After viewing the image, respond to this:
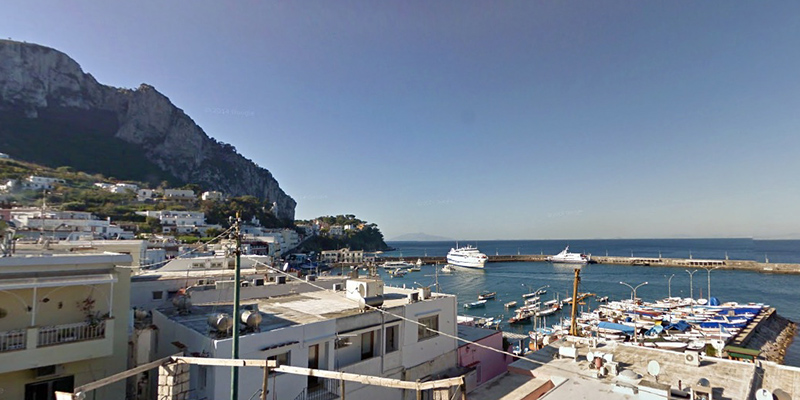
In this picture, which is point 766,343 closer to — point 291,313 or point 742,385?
point 742,385

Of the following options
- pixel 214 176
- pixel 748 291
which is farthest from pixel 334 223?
pixel 748 291

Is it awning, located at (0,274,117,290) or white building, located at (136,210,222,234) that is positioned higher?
white building, located at (136,210,222,234)

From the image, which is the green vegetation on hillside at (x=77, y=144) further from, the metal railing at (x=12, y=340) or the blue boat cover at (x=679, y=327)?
the blue boat cover at (x=679, y=327)

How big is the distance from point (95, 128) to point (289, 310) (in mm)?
151351

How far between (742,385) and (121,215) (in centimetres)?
8784

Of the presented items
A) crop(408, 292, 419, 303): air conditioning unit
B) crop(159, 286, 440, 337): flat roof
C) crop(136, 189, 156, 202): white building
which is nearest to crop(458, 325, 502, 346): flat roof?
crop(159, 286, 440, 337): flat roof

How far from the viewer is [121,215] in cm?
7112

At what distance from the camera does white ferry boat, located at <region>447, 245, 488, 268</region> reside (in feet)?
343

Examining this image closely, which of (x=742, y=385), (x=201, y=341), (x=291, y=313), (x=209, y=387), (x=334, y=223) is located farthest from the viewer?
(x=334, y=223)

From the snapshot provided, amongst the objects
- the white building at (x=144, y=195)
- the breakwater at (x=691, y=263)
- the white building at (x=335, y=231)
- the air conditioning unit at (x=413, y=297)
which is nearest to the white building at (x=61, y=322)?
the air conditioning unit at (x=413, y=297)

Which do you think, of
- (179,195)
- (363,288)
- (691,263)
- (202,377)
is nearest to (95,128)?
(179,195)

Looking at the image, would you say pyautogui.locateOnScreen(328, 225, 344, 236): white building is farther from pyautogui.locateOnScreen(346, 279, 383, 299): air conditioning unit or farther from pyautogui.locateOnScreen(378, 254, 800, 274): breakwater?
pyautogui.locateOnScreen(346, 279, 383, 299): air conditioning unit

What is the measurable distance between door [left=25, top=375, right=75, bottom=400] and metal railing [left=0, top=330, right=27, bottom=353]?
4.71ft

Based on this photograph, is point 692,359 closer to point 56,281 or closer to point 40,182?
point 56,281
